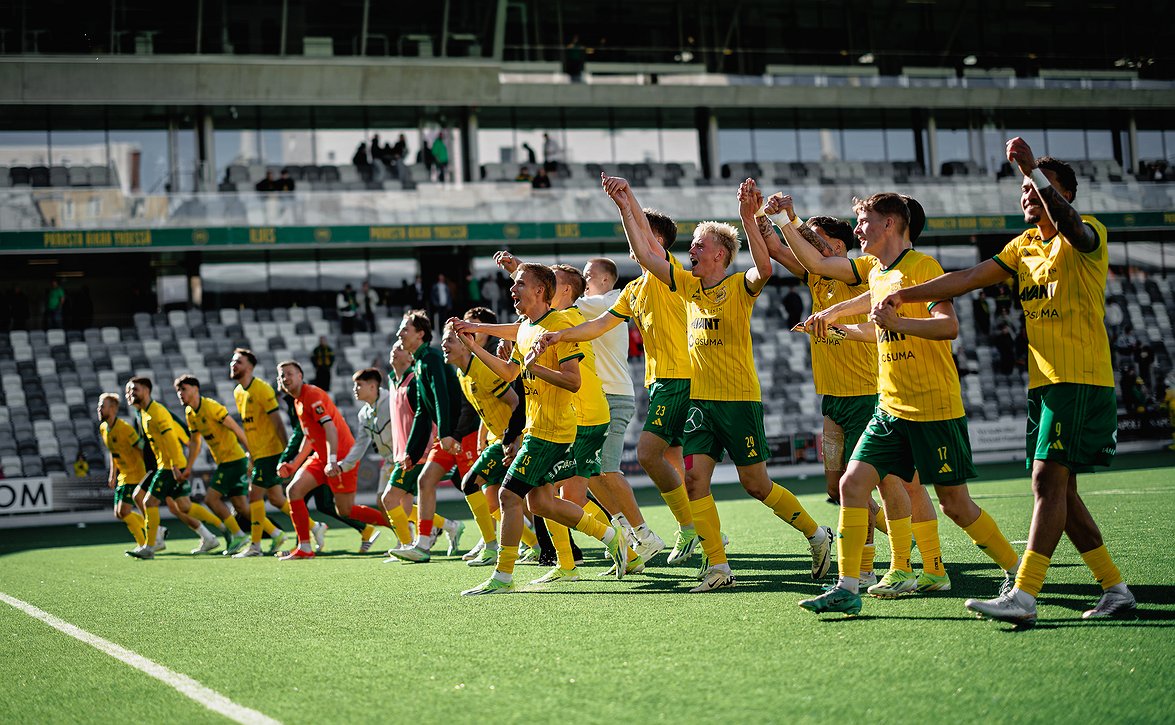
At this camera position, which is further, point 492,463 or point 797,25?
point 797,25

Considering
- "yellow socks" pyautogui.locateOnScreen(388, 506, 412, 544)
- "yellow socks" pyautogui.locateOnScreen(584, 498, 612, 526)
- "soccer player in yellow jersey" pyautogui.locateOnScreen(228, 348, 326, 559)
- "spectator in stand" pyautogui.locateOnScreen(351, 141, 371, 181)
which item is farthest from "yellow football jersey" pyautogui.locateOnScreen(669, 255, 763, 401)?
"spectator in stand" pyautogui.locateOnScreen(351, 141, 371, 181)

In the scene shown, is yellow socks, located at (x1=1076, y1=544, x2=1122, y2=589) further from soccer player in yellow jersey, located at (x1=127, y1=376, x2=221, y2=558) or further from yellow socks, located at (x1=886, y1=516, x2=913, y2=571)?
soccer player in yellow jersey, located at (x1=127, y1=376, x2=221, y2=558)

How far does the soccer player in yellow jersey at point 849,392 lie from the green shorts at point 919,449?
58cm

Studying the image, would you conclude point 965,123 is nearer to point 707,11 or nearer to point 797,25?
point 797,25

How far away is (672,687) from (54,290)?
28006 millimetres

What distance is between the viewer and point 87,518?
2134cm

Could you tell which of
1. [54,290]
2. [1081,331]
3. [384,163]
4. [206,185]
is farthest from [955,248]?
[1081,331]

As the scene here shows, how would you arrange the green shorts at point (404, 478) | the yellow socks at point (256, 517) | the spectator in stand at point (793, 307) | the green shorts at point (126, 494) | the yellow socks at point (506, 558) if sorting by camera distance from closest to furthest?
the yellow socks at point (506, 558), the green shorts at point (404, 478), the yellow socks at point (256, 517), the green shorts at point (126, 494), the spectator in stand at point (793, 307)

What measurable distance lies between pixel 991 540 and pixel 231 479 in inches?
384

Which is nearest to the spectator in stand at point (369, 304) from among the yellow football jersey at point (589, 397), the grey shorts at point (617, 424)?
the grey shorts at point (617, 424)

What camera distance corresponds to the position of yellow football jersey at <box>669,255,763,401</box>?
7398mm

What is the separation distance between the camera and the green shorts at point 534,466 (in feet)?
25.1

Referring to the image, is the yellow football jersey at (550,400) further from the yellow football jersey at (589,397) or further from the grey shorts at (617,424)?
the grey shorts at (617,424)

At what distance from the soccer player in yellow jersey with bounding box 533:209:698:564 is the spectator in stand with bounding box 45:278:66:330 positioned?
23.0 meters
